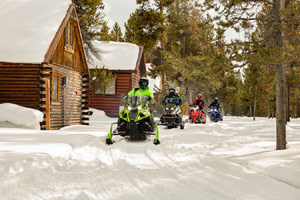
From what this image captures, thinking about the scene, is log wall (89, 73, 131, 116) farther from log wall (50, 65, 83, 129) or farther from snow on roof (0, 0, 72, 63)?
snow on roof (0, 0, 72, 63)

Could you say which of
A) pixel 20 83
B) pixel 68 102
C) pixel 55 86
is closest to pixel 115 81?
pixel 68 102

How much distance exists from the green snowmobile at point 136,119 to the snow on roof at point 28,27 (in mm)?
5273

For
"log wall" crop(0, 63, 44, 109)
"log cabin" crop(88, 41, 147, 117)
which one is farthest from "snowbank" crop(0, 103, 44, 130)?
"log cabin" crop(88, 41, 147, 117)

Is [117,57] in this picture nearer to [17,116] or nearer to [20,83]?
[20,83]

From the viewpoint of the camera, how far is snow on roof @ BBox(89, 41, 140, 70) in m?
26.0

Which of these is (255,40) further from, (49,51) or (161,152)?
(49,51)

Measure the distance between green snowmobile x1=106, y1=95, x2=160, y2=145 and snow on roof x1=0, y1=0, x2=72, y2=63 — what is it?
208 inches

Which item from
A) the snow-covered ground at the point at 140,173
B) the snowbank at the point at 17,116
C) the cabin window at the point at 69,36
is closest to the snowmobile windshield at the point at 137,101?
the snow-covered ground at the point at 140,173

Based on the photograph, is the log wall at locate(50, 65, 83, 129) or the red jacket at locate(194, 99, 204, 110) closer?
the log wall at locate(50, 65, 83, 129)

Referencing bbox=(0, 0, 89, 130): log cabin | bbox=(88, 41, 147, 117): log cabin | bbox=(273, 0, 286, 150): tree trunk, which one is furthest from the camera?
bbox=(88, 41, 147, 117): log cabin

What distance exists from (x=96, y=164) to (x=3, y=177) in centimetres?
183

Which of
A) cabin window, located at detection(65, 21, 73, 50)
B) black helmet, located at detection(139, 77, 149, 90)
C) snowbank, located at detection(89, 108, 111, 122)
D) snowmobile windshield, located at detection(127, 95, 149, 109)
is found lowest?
snowbank, located at detection(89, 108, 111, 122)

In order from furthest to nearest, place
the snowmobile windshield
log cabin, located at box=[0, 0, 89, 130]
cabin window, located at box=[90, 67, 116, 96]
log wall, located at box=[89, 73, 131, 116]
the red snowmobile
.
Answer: log wall, located at box=[89, 73, 131, 116]
cabin window, located at box=[90, 67, 116, 96]
the red snowmobile
log cabin, located at box=[0, 0, 89, 130]
the snowmobile windshield

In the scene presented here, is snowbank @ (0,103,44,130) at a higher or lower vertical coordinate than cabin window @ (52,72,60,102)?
lower
